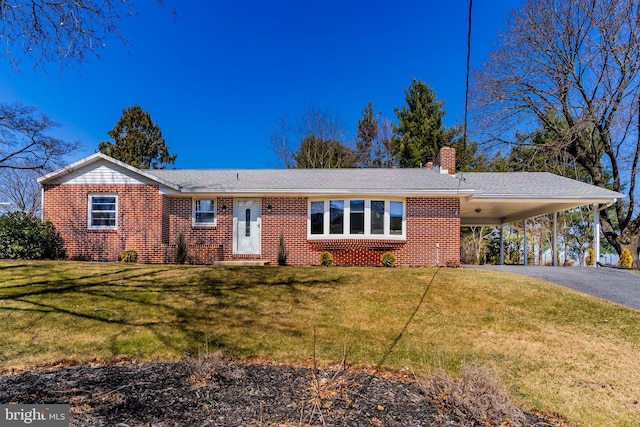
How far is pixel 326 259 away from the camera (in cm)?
1323

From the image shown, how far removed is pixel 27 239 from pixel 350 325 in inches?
483

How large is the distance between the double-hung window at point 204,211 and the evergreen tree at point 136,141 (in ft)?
61.9

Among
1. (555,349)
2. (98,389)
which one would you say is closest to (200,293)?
(98,389)

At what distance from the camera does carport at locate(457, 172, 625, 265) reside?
46.0 ft

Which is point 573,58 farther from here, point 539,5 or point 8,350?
point 8,350

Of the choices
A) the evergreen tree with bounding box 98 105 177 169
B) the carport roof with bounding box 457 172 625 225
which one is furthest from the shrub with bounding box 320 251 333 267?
the evergreen tree with bounding box 98 105 177 169

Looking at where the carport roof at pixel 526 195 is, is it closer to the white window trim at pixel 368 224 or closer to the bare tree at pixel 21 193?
the white window trim at pixel 368 224

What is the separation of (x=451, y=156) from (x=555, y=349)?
11.4 m

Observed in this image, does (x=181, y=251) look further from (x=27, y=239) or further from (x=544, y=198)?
(x=544, y=198)

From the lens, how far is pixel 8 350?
17.4ft

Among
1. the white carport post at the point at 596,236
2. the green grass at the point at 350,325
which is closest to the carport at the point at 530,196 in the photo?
the white carport post at the point at 596,236

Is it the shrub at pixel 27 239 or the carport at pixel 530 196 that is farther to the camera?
the carport at pixel 530 196

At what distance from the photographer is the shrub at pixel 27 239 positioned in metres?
12.4

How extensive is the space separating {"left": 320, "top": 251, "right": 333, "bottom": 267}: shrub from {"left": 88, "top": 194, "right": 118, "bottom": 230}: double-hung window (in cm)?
787
